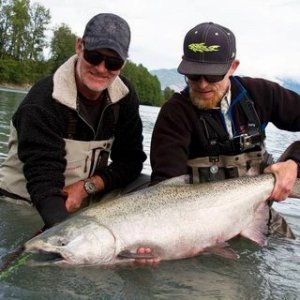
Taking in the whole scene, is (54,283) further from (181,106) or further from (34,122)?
(181,106)

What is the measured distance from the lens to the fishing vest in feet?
17.9

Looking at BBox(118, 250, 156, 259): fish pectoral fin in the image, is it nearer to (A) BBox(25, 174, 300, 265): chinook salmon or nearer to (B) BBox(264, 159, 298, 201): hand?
(A) BBox(25, 174, 300, 265): chinook salmon

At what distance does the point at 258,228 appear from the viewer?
5.07m

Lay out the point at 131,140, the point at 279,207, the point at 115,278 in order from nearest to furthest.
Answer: the point at 115,278
the point at 131,140
the point at 279,207

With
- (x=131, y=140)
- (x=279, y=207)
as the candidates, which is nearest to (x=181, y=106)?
(x=131, y=140)

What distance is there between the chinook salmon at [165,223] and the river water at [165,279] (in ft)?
0.54

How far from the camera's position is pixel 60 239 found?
390cm

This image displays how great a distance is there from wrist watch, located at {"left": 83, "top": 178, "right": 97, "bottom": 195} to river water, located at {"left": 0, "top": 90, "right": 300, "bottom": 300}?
2.14 feet

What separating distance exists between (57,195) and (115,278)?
0.95 metres

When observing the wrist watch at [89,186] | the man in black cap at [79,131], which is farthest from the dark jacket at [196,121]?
the wrist watch at [89,186]

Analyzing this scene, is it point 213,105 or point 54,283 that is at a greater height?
point 213,105

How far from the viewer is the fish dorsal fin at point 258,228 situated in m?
5.00

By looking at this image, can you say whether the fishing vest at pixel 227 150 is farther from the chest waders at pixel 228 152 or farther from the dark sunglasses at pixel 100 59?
the dark sunglasses at pixel 100 59

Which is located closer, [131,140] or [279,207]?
[131,140]
